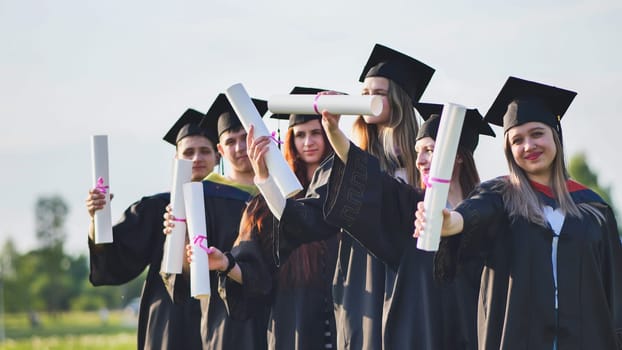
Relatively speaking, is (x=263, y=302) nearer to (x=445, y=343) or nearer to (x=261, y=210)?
(x=261, y=210)

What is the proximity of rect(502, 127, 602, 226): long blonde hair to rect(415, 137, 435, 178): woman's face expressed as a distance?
20.7 inches

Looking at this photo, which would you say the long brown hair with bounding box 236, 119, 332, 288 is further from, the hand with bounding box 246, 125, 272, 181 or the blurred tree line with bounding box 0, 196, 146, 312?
the blurred tree line with bounding box 0, 196, 146, 312

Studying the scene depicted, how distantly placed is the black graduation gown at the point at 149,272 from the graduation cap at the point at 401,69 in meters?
2.45

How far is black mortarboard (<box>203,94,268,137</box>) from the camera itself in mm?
8773

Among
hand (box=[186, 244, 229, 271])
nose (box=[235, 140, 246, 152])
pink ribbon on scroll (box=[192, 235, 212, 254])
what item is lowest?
hand (box=[186, 244, 229, 271])

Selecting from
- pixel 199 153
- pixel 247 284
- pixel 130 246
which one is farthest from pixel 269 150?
pixel 130 246

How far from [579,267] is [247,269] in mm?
2359

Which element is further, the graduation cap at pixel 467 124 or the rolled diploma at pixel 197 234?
the rolled diploma at pixel 197 234

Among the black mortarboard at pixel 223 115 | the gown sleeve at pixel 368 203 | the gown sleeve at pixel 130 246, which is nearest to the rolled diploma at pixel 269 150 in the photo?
the gown sleeve at pixel 368 203

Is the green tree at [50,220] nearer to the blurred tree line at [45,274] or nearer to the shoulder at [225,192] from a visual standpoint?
the blurred tree line at [45,274]

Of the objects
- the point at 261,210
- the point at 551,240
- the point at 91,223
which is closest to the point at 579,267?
the point at 551,240

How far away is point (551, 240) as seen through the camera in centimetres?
657

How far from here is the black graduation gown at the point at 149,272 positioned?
29.9 feet

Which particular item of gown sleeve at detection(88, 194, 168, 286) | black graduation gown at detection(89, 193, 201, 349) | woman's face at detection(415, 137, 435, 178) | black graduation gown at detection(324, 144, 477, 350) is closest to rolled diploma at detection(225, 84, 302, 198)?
black graduation gown at detection(324, 144, 477, 350)
